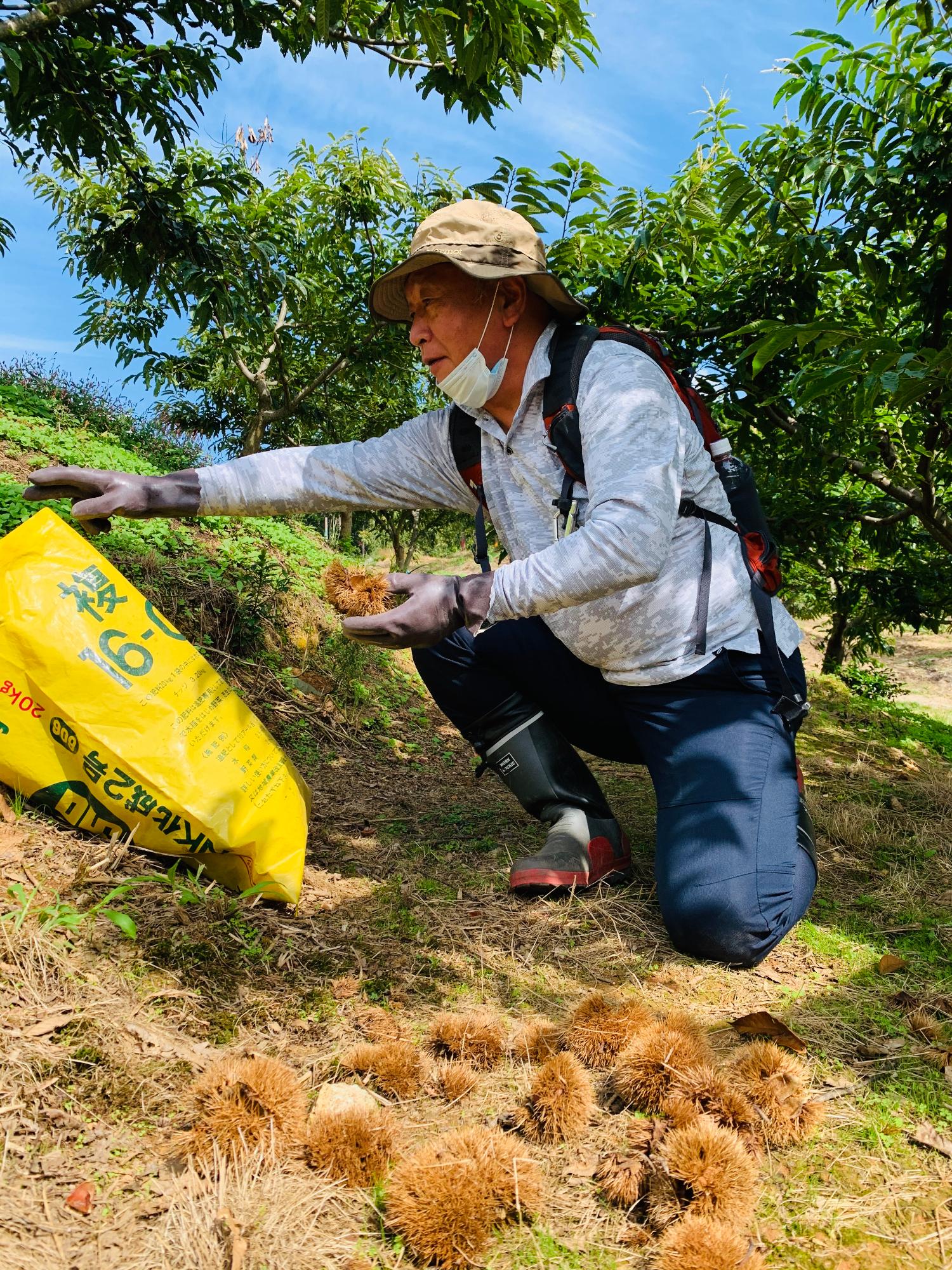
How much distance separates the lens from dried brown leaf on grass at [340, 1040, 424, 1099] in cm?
146

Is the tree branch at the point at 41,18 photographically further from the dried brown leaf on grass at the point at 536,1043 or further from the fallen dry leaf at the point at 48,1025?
the dried brown leaf on grass at the point at 536,1043

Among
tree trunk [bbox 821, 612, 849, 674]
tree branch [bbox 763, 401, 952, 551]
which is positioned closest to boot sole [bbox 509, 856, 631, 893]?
tree branch [bbox 763, 401, 952, 551]

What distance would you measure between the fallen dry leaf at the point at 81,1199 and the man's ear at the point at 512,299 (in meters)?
2.03

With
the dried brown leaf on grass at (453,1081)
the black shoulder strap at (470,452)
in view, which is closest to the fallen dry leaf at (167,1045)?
the dried brown leaf on grass at (453,1081)

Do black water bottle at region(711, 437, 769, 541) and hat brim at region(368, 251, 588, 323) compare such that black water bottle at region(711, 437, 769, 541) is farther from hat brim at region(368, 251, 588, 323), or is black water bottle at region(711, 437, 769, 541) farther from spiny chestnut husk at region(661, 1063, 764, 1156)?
spiny chestnut husk at region(661, 1063, 764, 1156)

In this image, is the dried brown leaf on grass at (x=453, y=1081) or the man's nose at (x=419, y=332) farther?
the man's nose at (x=419, y=332)

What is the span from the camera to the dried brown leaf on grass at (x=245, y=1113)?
1.25 metres

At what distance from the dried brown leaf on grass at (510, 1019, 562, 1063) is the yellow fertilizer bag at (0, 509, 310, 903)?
Result: 689mm

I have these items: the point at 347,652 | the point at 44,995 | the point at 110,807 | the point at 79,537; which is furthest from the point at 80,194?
the point at 44,995

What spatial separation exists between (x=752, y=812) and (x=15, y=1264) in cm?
172

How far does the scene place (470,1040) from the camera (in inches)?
62.2

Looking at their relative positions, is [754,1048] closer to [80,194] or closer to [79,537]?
[79,537]

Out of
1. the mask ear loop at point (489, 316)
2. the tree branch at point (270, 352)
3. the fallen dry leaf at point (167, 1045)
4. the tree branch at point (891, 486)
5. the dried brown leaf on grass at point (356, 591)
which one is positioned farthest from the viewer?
the tree branch at point (270, 352)

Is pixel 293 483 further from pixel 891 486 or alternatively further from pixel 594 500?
pixel 891 486
